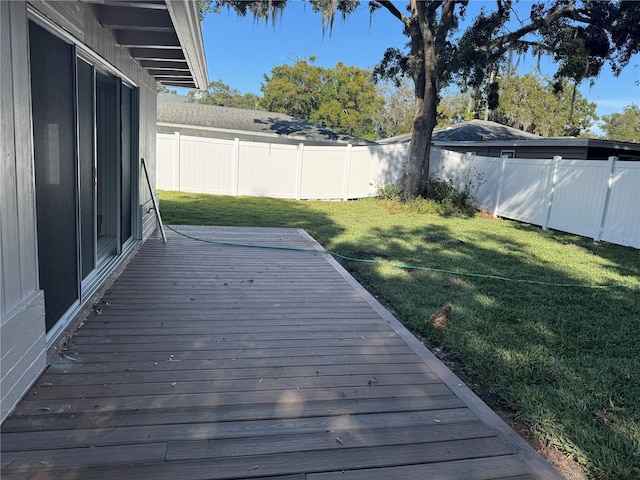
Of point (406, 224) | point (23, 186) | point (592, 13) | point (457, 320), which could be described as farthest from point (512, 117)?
point (23, 186)

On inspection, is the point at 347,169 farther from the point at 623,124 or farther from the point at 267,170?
the point at 623,124

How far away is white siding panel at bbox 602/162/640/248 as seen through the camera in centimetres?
806

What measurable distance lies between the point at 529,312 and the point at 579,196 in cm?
607

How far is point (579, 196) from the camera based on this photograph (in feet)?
30.4

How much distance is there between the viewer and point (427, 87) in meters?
12.0

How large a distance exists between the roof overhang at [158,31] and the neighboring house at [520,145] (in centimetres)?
1191

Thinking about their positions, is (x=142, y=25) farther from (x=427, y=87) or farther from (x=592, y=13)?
(x=592, y=13)

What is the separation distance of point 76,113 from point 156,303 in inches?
66.6

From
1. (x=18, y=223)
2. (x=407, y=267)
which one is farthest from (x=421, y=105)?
(x=18, y=223)

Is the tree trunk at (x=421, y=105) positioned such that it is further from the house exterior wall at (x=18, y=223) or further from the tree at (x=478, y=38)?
the house exterior wall at (x=18, y=223)

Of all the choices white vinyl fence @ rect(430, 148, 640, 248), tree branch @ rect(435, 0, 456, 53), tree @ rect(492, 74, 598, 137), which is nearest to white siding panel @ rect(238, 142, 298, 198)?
tree branch @ rect(435, 0, 456, 53)

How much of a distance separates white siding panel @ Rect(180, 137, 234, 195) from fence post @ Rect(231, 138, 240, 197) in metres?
0.06

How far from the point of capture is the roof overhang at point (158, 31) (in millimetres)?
3082

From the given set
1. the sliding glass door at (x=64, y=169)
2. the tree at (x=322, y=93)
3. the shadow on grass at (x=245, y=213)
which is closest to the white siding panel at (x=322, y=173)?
the shadow on grass at (x=245, y=213)
